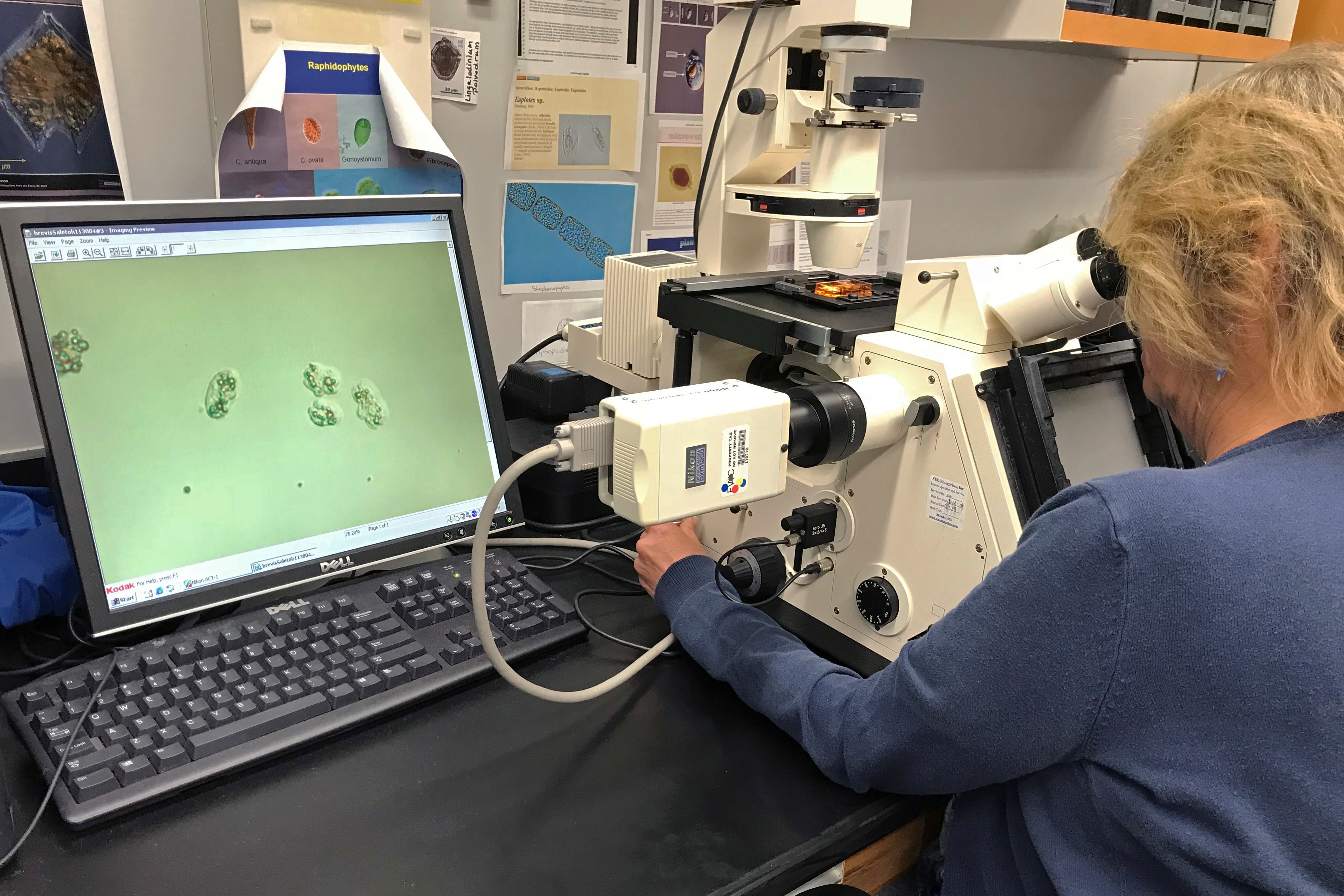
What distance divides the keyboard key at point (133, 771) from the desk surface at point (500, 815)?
A: 0.03m

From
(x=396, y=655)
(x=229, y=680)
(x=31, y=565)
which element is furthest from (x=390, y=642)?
(x=31, y=565)

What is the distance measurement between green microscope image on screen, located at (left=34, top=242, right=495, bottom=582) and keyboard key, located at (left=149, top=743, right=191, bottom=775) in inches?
6.9

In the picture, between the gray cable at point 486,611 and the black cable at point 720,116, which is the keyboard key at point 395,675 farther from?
the black cable at point 720,116

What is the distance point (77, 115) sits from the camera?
0.96 meters

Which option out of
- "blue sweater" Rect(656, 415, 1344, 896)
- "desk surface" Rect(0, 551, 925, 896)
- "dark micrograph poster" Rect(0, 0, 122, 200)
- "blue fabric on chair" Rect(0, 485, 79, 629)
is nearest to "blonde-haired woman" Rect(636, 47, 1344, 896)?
"blue sweater" Rect(656, 415, 1344, 896)

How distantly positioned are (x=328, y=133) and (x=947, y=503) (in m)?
0.79

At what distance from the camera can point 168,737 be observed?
70cm

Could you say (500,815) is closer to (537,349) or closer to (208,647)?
(208,647)

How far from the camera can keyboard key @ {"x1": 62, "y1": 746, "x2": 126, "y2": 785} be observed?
66cm

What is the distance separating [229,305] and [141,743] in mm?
380

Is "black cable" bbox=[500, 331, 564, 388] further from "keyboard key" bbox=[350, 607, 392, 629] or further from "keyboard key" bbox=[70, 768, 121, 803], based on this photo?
"keyboard key" bbox=[70, 768, 121, 803]

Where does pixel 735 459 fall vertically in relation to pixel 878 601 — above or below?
above

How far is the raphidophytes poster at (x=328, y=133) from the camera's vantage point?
1.03 meters

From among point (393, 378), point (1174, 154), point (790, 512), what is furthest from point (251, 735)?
point (1174, 154)
